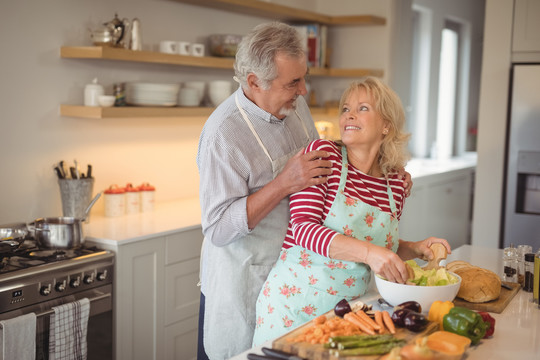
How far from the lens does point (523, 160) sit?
3906 millimetres

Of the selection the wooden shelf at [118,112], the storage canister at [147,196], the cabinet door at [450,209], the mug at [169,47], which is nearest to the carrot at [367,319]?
the wooden shelf at [118,112]

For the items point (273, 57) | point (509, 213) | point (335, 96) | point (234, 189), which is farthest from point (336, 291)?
point (335, 96)

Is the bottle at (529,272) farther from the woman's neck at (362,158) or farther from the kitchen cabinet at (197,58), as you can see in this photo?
the kitchen cabinet at (197,58)

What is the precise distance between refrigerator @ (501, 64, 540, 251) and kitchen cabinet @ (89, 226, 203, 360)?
1924 mm

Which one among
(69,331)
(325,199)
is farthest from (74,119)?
(325,199)

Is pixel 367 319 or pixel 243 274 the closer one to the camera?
pixel 367 319

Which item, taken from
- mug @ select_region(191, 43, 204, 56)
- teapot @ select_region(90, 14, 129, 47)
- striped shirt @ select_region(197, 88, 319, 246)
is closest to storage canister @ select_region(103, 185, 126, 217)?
teapot @ select_region(90, 14, 129, 47)

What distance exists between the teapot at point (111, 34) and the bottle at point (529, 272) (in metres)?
2.21

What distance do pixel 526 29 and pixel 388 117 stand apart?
2258 mm

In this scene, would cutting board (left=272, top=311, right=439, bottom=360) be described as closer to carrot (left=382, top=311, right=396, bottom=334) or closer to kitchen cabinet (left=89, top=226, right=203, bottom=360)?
carrot (left=382, top=311, right=396, bottom=334)

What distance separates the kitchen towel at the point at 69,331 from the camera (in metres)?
2.65

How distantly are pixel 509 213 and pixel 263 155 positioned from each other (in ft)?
7.63

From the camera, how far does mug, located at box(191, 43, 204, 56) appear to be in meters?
3.84

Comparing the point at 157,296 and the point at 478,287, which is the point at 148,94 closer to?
the point at 157,296
